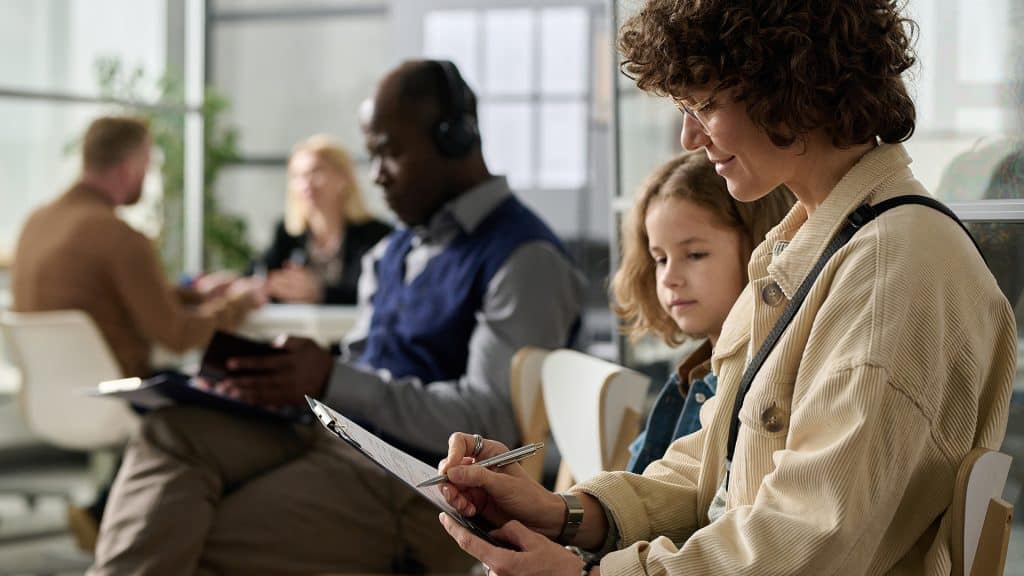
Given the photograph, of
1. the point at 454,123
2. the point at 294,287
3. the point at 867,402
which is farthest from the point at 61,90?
the point at 867,402

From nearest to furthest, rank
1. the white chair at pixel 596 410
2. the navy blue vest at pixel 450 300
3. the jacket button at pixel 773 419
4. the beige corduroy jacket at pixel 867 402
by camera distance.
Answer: the beige corduroy jacket at pixel 867 402 → the jacket button at pixel 773 419 → the white chair at pixel 596 410 → the navy blue vest at pixel 450 300

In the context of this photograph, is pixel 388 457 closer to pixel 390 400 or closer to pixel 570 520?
pixel 570 520

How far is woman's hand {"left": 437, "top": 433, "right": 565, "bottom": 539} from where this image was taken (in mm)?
1092

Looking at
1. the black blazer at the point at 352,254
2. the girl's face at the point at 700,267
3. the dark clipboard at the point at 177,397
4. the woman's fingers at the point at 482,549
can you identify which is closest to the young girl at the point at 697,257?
the girl's face at the point at 700,267

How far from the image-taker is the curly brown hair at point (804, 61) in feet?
3.22

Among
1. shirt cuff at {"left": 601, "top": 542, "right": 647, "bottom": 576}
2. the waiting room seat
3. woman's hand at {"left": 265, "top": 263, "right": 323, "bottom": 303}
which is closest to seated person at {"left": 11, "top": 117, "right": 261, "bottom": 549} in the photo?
woman's hand at {"left": 265, "top": 263, "right": 323, "bottom": 303}

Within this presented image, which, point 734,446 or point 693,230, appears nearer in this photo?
point 734,446

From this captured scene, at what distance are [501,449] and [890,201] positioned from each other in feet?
1.48

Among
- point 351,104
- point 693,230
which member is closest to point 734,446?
point 693,230

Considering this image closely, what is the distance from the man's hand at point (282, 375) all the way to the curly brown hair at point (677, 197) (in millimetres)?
626

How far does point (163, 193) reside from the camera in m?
5.10

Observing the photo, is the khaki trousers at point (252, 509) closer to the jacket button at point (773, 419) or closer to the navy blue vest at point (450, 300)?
the navy blue vest at point (450, 300)

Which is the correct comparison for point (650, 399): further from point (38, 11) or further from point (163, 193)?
point (38, 11)

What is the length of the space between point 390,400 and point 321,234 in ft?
9.03
